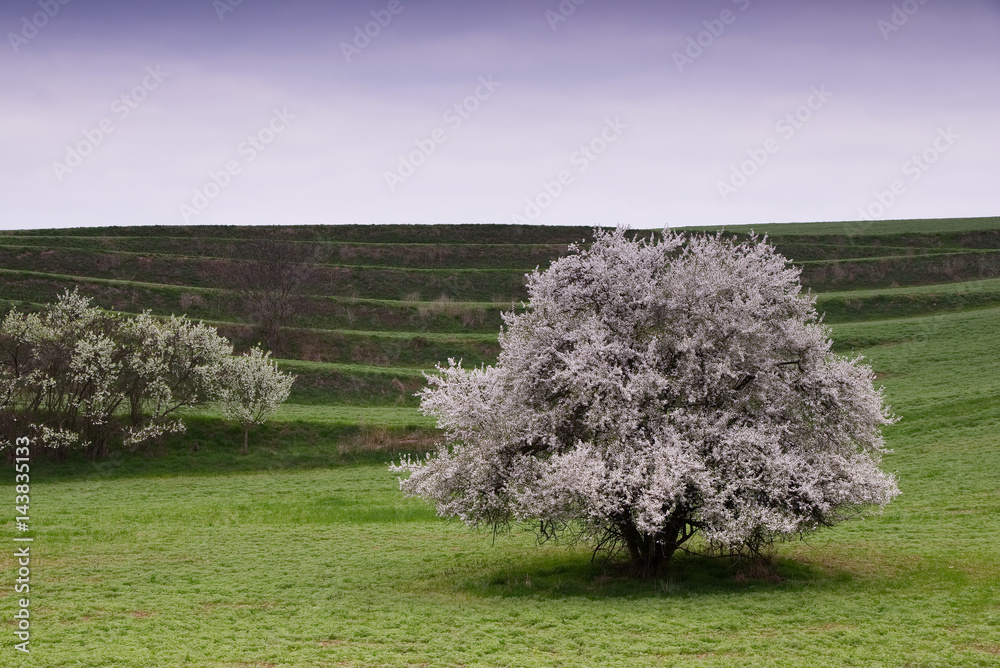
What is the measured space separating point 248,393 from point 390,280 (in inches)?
2065

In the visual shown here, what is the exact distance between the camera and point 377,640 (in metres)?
22.5

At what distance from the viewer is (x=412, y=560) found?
33.4m

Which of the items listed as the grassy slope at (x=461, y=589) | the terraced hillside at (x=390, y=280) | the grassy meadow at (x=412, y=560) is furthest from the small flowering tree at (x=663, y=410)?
the terraced hillside at (x=390, y=280)

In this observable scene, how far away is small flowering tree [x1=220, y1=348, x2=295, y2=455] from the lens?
57.2 metres

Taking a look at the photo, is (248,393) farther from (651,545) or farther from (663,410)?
(663,410)

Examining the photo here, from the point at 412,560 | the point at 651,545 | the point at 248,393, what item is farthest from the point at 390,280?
the point at 651,545

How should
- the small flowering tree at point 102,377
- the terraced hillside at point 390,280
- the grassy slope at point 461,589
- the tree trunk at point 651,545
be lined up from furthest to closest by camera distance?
the terraced hillside at point 390,280 → the small flowering tree at point 102,377 → the tree trunk at point 651,545 → the grassy slope at point 461,589

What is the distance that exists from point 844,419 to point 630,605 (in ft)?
30.5

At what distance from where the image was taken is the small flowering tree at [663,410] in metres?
25.1

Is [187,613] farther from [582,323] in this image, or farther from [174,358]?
[174,358]

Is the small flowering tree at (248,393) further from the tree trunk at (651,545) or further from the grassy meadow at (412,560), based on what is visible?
the tree trunk at (651,545)

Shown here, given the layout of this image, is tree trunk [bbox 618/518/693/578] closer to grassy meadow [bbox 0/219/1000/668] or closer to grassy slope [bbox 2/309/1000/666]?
grassy meadow [bbox 0/219/1000/668]

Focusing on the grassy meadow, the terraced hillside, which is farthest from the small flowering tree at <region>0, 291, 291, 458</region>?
the terraced hillside

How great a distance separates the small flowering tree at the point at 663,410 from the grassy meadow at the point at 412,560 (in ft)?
8.61
